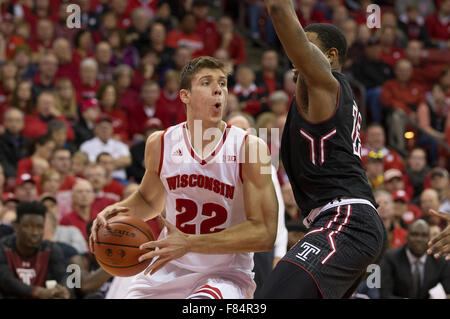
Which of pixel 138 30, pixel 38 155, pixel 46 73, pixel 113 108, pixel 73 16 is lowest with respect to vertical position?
pixel 38 155

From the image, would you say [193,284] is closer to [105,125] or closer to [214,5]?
[105,125]

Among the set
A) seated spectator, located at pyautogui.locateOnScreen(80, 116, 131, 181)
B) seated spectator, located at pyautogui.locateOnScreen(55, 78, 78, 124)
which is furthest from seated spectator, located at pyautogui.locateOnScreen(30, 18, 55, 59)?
seated spectator, located at pyautogui.locateOnScreen(80, 116, 131, 181)

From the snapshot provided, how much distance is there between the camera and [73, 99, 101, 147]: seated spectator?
9430 mm

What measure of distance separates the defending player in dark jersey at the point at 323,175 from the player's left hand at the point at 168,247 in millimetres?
591

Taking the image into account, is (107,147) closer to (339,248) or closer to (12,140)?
(12,140)

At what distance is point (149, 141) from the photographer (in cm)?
453

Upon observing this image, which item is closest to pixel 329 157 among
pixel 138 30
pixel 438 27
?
pixel 138 30

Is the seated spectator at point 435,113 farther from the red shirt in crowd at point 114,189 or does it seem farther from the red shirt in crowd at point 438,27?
the red shirt in crowd at point 114,189

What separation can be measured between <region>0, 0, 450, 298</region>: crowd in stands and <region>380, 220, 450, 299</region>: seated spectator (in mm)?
356

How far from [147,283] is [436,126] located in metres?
7.84

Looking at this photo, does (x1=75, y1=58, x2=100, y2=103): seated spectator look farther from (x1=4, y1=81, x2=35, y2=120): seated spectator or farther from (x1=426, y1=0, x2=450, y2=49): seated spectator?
(x1=426, y1=0, x2=450, y2=49): seated spectator

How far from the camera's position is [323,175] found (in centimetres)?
384

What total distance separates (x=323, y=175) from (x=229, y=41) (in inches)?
318
